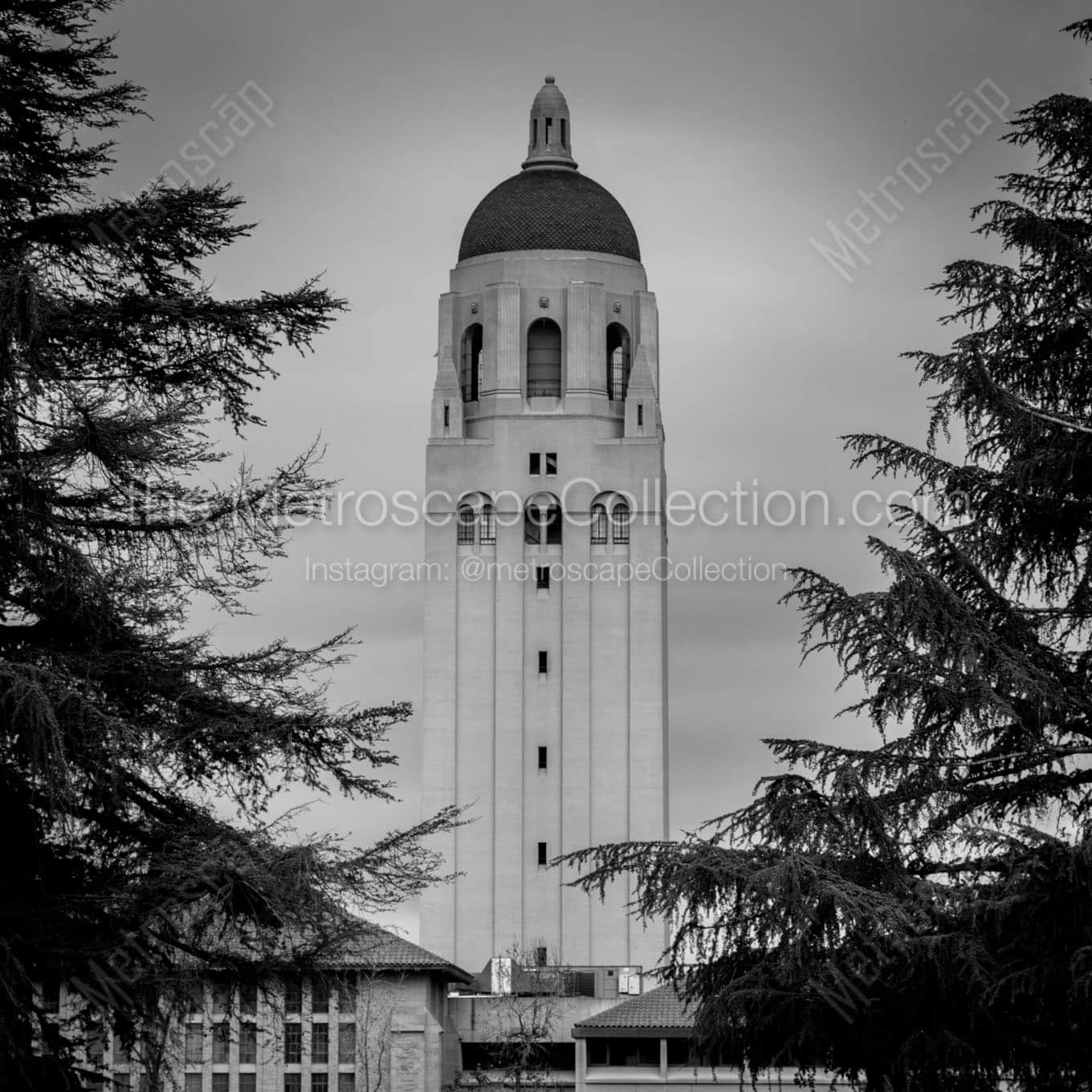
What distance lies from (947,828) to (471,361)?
247 ft

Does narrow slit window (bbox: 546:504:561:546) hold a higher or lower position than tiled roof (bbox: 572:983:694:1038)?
higher

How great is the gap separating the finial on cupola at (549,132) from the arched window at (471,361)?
903cm

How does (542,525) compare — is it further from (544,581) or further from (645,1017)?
(645,1017)

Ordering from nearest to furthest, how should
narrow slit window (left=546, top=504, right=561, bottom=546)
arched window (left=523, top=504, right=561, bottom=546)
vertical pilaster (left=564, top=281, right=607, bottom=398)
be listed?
1. arched window (left=523, top=504, right=561, bottom=546)
2. narrow slit window (left=546, top=504, right=561, bottom=546)
3. vertical pilaster (left=564, top=281, right=607, bottom=398)

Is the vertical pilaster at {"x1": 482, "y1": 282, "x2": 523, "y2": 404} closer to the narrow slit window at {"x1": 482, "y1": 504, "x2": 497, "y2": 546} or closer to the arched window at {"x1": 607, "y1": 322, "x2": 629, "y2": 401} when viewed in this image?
the arched window at {"x1": 607, "y1": 322, "x2": 629, "y2": 401}

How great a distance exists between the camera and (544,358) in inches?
3580

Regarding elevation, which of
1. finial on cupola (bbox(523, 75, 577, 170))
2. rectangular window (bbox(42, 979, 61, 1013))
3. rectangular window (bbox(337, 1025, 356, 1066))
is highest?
finial on cupola (bbox(523, 75, 577, 170))

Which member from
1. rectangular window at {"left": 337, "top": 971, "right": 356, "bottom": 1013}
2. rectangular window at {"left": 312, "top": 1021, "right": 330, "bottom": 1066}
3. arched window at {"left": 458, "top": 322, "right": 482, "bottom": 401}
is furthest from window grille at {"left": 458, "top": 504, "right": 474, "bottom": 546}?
rectangular window at {"left": 337, "top": 971, "right": 356, "bottom": 1013}

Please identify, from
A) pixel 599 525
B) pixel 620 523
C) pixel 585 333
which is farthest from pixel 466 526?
pixel 585 333

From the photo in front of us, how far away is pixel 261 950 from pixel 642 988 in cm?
5626

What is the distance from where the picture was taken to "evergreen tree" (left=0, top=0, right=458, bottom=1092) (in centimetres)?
1686

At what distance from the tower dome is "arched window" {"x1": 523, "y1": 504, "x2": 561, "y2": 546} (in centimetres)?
1151

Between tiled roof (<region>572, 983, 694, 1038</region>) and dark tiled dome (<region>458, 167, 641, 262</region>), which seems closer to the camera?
tiled roof (<region>572, 983, 694, 1038</region>)

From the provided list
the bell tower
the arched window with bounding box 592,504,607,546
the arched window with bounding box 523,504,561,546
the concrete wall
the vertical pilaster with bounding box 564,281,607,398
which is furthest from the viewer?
the vertical pilaster with bounding box 564,281,607,398
